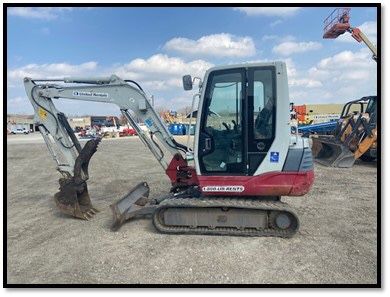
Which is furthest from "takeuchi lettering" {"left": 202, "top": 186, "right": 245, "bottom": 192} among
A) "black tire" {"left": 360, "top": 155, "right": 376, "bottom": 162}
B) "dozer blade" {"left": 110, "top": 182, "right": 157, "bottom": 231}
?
"black tire" {"left": 360, "top": 155, "right": 376, "bottom": 162}

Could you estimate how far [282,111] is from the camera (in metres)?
5.17

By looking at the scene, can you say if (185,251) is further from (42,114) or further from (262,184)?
(42,114)

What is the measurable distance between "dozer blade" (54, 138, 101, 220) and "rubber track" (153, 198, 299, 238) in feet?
5.92

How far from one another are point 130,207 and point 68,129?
84.8 inches

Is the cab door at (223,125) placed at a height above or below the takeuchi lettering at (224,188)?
above

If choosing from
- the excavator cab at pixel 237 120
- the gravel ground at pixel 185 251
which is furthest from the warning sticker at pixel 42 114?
the excavator cab at pixel 237 120

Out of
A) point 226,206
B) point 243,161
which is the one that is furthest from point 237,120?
point 226,206

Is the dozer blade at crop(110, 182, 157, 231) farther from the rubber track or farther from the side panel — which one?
the side panel

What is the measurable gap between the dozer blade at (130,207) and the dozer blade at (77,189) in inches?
35.2

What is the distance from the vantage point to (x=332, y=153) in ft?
43.0

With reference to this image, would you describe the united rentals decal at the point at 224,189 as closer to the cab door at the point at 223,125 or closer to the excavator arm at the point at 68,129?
the cab door at the point at 223,125

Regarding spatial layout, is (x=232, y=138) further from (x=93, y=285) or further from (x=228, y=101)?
(x=93, y=285)

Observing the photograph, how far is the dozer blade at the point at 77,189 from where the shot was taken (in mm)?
6359

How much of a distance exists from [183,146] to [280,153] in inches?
74.8
